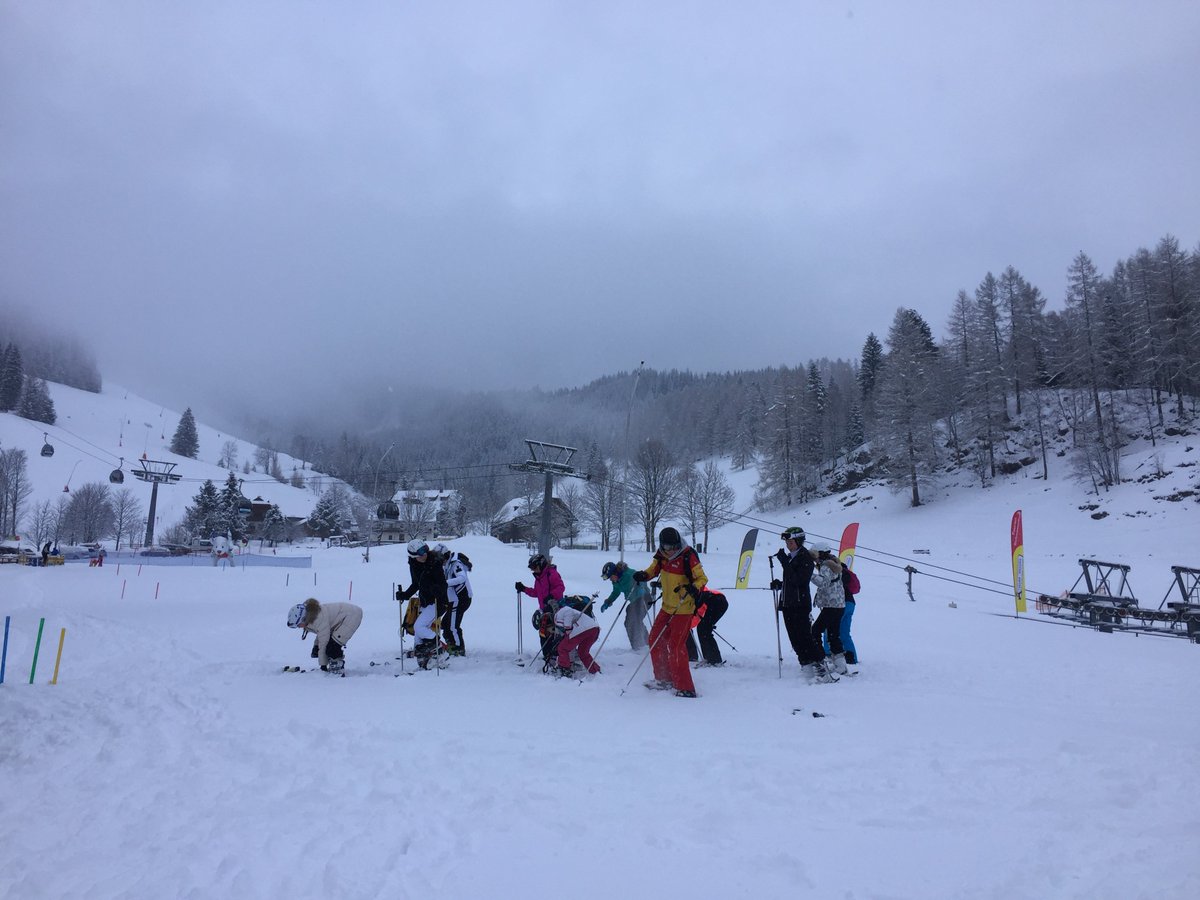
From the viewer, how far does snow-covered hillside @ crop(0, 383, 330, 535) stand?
8925 cm

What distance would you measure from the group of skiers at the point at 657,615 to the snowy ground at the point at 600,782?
0.57 meters

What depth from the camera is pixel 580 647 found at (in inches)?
361

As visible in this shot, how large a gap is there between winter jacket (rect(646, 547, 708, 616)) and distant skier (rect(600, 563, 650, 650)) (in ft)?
5.55

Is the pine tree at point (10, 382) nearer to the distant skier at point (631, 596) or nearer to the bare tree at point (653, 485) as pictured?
the bare tree at point (653, 485)

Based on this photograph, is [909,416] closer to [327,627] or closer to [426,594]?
[426,594]

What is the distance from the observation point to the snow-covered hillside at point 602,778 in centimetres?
347

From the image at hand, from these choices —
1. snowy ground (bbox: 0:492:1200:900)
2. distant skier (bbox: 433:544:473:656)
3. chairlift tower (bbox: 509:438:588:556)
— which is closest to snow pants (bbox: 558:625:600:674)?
snowy ground (bbox: 0:492:1200:900)

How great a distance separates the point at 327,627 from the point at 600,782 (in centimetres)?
644

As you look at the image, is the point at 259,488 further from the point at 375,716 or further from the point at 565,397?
the point at 375,716

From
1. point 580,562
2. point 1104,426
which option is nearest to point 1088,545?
point 1104,426

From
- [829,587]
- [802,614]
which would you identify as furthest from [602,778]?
[829,587]

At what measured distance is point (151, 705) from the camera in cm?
723

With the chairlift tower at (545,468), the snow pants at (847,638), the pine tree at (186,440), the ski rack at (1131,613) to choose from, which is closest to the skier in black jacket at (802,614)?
the snow pants at (847,638)

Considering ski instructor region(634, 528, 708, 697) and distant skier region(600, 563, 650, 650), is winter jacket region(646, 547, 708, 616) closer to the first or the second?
ski instructor region(634, 528, 708, 697)
